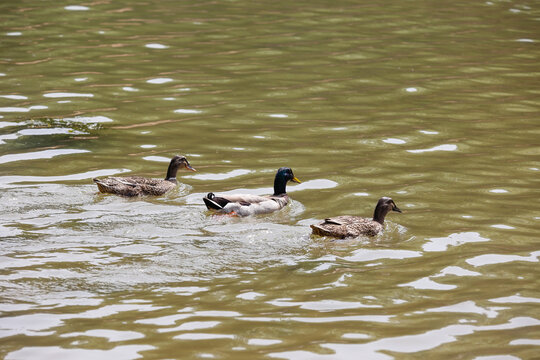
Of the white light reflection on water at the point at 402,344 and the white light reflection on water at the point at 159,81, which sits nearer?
the white light reflection on water at the point at 402,344

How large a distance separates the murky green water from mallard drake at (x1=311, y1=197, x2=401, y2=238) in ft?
0.82

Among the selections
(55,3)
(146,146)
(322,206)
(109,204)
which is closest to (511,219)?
(322,206)

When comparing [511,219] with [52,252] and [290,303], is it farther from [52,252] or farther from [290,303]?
[52,252]

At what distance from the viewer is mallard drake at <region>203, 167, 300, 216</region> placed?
1257 centimetres

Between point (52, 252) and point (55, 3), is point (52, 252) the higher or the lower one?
the lower one

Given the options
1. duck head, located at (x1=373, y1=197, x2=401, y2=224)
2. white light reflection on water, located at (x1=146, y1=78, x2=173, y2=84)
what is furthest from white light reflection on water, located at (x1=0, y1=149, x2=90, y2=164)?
duck head, located at (x1=373, y1=197, x2=401, y2=224)

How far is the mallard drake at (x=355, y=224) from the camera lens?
38.2ft

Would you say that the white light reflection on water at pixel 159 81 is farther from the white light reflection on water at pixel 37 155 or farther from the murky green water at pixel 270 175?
the white light reflection on water at pixel 37 155

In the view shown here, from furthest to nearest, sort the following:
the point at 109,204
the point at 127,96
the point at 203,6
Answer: the point at 203,6 < the point at 127,96 < the point at 109,204

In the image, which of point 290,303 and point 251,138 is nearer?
point 290,303

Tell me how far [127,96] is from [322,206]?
302 inches

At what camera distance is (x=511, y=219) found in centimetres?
1258

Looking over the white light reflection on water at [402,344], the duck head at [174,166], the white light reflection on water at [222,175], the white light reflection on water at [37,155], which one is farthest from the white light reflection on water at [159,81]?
the white light reflection on water at [402,344]

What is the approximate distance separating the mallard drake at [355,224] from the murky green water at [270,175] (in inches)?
9.9
